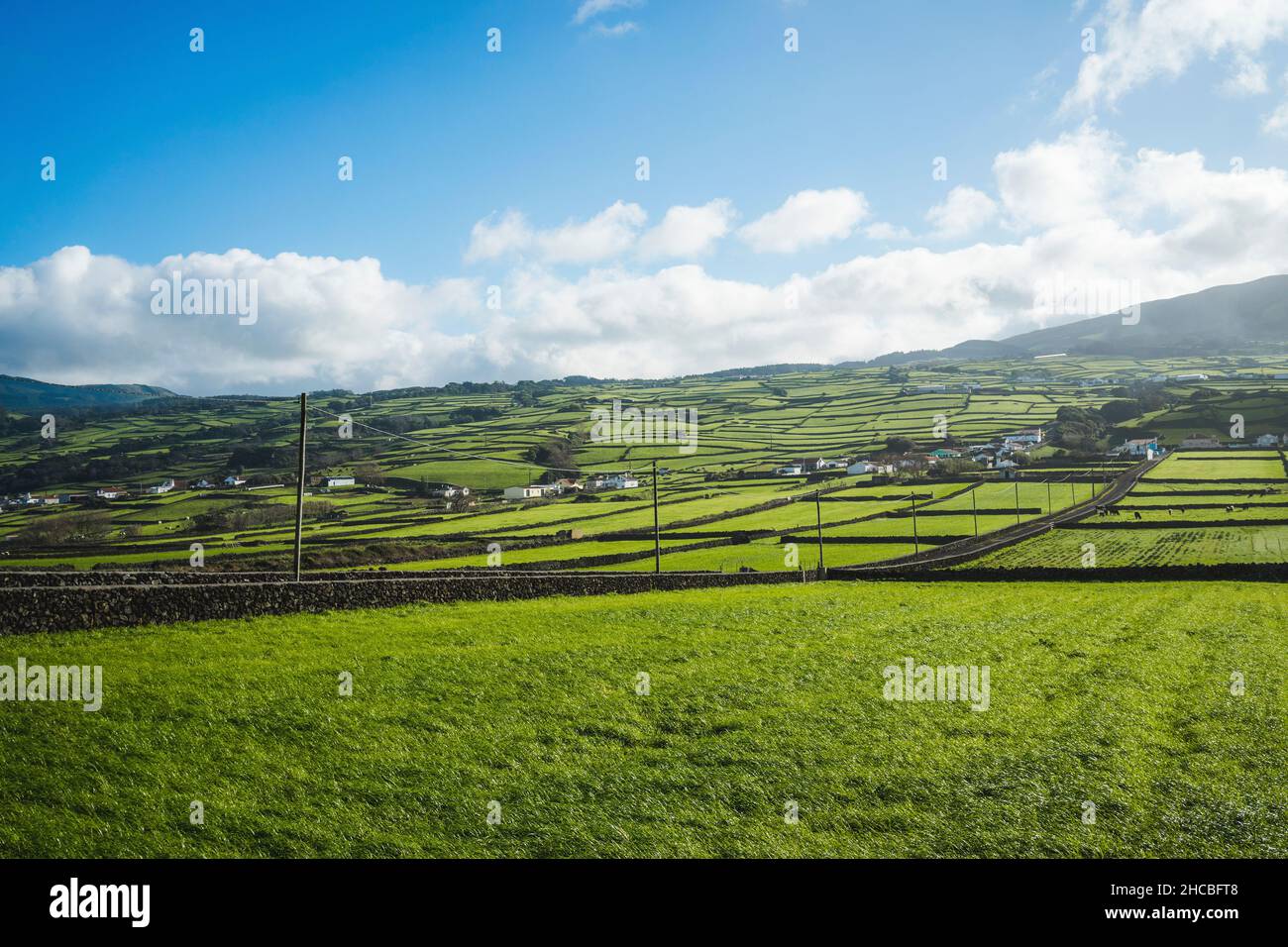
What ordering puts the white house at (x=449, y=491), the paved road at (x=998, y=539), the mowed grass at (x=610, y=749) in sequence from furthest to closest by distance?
the white house at (x=449, y=491)
the paved road at (x=998, y=539)
the mowed grass at (x=610, y=749)

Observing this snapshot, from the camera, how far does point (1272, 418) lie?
133 metres

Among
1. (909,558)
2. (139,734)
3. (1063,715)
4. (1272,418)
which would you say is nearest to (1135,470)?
(1272,418)

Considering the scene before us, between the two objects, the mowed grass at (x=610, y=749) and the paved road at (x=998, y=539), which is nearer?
the mowed grass at (x=610, y=749)

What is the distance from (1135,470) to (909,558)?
7029cm

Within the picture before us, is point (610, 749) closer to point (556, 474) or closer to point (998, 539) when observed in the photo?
point (998, 539)

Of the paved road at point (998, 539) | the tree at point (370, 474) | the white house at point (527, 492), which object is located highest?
the tree at point (370, 474)

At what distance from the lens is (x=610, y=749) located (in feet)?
44.1

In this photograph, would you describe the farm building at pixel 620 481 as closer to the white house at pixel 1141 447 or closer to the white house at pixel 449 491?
the white house at pixel 449 491

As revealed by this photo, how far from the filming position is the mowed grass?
10328 millimetres

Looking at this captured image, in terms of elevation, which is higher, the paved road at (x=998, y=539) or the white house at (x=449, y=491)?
the white house at (x=449, y=491)

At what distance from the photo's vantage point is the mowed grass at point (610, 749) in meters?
10.3

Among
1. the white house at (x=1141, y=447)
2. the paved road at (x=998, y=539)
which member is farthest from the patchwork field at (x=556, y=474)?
the white house at (x=1141, y=447)

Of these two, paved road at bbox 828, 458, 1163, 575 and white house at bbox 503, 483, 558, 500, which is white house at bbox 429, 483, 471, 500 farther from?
paved road at bbox 828, 458, 1163, 575
